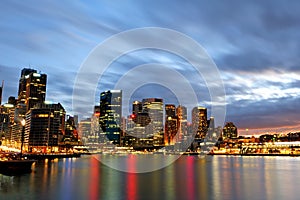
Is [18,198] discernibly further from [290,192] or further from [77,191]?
[290,192]

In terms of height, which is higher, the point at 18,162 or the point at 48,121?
the point at 48,121

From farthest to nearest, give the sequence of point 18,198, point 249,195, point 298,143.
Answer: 1. point 298,143
2. point 249,195
3. point 18,198

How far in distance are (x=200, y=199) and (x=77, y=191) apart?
12020mm

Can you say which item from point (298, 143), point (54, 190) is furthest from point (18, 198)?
point (298, 143)

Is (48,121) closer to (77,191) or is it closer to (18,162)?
(18,162)

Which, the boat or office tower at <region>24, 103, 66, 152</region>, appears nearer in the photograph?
the boat

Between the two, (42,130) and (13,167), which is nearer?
(13,167)

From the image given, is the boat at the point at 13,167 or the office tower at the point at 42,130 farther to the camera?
the office tower at the point at 42,130

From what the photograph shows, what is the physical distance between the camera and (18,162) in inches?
1805

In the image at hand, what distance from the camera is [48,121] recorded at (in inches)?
6663

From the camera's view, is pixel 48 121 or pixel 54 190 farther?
pixel 48 121

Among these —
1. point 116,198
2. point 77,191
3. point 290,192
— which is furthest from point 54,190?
point 290,192

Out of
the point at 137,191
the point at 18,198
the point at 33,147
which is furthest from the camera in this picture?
the point at 33,147

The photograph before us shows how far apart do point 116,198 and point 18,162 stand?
2764cm
